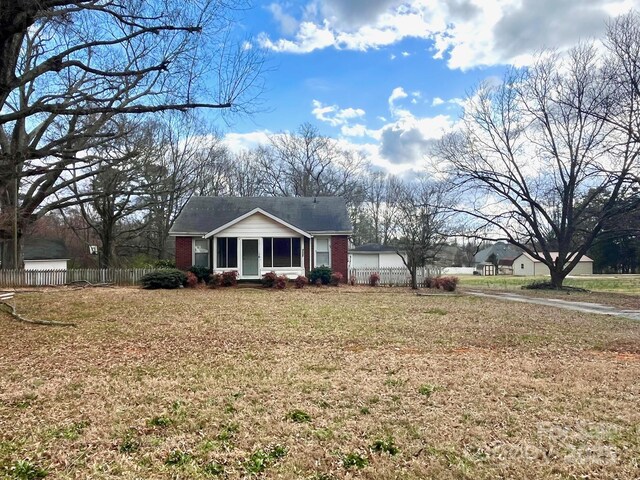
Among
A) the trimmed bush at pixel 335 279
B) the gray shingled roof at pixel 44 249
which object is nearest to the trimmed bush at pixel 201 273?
the trimmed bush at pixel 335 279

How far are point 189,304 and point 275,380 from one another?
8652 millimetres

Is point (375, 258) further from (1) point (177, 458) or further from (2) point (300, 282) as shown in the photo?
(1) point (177, 458)

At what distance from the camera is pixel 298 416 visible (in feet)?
13.8

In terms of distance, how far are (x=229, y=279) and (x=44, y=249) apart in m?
28.0

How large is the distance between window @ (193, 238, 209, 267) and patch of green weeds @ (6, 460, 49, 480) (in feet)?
63.4

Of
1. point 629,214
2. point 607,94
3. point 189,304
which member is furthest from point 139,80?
point 629,214

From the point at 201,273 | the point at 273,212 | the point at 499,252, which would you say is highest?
the point at 273,212

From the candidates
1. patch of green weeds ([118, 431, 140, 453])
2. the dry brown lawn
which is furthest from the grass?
patch of green weeds ([118, 431, 140, 453])

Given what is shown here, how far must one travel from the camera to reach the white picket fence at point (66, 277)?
2089cm

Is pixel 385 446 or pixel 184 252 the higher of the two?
pixel 184 252

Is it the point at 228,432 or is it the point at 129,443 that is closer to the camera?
the point at 129,443

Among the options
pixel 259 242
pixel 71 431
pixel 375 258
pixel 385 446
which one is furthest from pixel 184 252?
pixel 375 258

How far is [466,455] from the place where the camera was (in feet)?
11.3

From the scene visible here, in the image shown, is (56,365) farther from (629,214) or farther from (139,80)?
(629,214)
